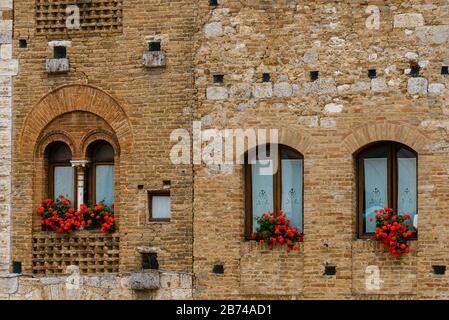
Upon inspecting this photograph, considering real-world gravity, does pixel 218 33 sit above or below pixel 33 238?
above

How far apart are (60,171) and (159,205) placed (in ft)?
6.84

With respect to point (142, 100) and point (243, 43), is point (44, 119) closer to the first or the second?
point (142, 100)

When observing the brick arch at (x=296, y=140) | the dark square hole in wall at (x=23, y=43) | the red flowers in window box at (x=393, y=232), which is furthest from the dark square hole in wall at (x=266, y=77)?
the dark square hole in wall at (x=23, y=43)

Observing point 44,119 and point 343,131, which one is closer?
point 343,131

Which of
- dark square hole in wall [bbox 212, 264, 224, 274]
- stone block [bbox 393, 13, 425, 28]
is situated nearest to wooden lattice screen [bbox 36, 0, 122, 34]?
dark square hole in wall [bbox 212, 264, 224, 274]

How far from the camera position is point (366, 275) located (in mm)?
22172

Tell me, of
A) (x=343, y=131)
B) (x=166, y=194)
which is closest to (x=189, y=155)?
(x=166, y=194)

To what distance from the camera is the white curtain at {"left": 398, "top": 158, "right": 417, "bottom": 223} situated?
22359 millimetres

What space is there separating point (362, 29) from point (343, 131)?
175cm

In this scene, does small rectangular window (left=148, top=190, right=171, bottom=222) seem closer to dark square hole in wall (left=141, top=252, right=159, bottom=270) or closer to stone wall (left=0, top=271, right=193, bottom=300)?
dark square hole in wall (left=141, top=252, right=159, bottom=270)

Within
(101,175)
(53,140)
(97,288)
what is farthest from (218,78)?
(97,288)

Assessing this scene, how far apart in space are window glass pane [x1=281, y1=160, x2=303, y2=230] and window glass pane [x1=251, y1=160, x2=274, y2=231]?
0.23 m

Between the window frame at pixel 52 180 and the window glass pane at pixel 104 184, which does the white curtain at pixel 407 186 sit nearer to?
the window glass pane at pixel 104 184

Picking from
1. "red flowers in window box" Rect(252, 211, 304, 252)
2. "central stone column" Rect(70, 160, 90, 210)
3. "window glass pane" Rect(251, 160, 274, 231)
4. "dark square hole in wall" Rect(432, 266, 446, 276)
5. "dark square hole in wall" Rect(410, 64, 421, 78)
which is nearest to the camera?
"dark square hole in wall" Rect(432, 266, 446, 276)
